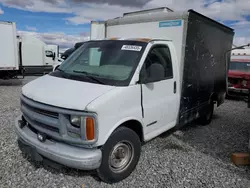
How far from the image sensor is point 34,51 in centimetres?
1527

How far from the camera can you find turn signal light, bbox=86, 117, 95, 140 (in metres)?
2.60

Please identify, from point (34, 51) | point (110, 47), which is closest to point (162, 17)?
point (110, 47)

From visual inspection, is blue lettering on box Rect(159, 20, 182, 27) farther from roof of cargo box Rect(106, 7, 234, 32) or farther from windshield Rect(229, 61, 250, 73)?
windshield Rect(229, 61, 250, 73)

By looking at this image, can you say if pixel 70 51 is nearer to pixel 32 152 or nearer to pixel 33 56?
pixel 32 152

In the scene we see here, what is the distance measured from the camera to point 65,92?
2.89 metres

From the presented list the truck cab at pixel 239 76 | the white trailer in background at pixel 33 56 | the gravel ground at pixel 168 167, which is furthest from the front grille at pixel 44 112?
the white trailer in background at pixel 33 56

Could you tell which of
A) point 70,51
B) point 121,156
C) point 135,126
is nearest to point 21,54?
point 70,51

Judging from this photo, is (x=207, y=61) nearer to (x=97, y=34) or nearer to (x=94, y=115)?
(x=97, y=34)

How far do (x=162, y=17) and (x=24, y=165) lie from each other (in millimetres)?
3696

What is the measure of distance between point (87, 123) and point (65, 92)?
589mm

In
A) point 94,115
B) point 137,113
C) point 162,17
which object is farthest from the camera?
point 162,17

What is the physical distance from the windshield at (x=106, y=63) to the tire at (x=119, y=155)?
76 centimetres

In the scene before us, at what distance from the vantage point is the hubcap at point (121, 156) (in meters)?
3.11

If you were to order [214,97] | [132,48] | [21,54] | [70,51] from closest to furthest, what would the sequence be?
[132,48] < [214,97] < [70,51] < [21,54]
